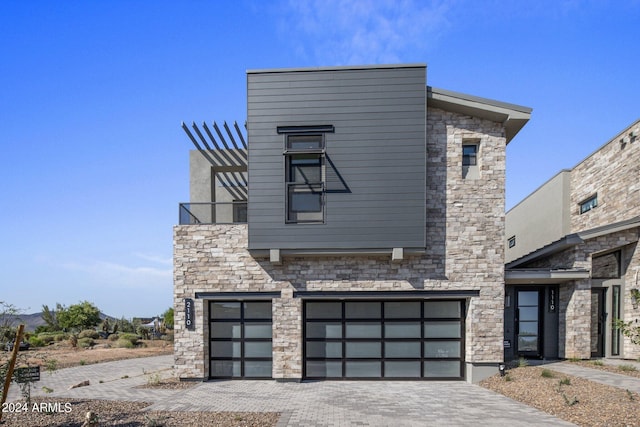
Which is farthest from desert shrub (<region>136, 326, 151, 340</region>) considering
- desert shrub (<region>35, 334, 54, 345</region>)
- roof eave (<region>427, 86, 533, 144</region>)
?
roof eave (<region>427, 86, 533, 144</region>)

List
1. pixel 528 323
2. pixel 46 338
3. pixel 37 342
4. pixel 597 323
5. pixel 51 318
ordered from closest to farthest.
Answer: pixel 597 323 < pixel 528 323 < pixel 37 342 < pixel 46 338 < pixel 51 318

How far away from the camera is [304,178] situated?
1096 centimetres

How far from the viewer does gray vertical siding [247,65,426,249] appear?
34.8ft

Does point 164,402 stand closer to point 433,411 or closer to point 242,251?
point 242,251

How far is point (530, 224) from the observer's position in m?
22.0

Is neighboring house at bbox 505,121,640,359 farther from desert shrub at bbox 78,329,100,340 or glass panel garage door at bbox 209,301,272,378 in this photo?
desert shrub at bbox 78,329,100,340

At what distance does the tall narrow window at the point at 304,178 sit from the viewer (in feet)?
35.4

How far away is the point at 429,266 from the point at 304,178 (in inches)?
178

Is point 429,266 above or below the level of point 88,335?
above

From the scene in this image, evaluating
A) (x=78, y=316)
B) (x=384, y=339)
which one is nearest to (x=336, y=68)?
(x=384, y=339)

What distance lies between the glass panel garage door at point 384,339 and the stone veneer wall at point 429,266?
1.59ft

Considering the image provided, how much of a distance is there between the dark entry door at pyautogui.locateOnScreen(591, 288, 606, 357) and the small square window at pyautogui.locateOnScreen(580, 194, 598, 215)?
5.25 metres

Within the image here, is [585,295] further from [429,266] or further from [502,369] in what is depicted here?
[429,266]

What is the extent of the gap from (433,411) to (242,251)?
655 cm
